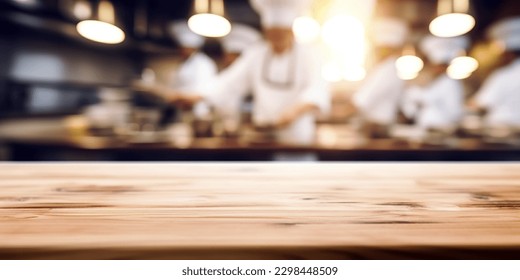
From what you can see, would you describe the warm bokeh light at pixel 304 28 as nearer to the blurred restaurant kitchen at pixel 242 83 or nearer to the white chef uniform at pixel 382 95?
the blurred restaurant kitchen at pixel 242 83

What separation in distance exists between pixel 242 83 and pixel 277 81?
0.40 meters

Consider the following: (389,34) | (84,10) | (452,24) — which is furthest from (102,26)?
(389,34)

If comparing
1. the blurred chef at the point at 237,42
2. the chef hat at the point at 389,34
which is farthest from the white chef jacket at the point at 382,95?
the blurred chef at the point at 237,42

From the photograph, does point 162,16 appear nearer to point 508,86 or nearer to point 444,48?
point 444,48

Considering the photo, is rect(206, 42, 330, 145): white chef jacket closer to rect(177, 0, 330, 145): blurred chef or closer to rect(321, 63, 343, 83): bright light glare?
rect(177, 0, 330, 145): blurred chef

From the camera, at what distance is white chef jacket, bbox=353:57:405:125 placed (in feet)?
11.3

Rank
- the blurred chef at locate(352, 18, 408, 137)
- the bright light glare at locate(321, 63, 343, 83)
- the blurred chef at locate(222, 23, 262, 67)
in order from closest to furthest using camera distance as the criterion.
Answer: the blurred chef at locate(352, 18, 408, 137) → the blurred chef at locate(222, 23, 262, 67) → the bright light glare at locate(321, 63, 343, 83)

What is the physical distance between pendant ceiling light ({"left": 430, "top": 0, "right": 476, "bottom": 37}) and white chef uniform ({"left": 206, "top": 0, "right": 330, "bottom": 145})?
1129 millimetres

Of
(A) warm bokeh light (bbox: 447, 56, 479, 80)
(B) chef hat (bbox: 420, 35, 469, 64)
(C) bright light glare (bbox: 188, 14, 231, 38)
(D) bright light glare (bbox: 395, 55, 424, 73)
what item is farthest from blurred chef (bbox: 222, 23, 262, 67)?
(A) warm bokeh light (bbox: 447, 56, 479, 80)

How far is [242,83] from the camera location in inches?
126

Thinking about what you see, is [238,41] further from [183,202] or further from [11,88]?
[183,202]

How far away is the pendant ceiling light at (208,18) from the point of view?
307cm

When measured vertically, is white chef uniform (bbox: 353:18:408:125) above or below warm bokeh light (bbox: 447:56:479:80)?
below

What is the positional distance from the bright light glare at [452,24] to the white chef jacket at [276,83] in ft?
3.65
